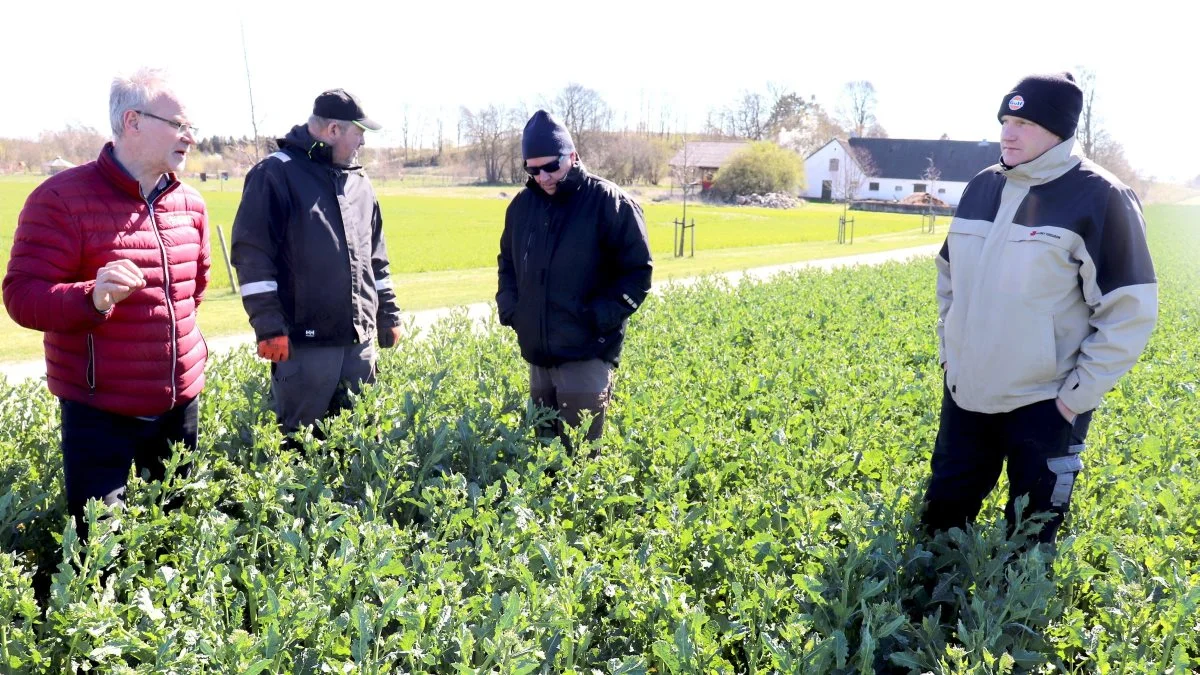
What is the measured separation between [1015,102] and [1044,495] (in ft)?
5.32

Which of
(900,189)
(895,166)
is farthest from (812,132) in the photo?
(900,189)

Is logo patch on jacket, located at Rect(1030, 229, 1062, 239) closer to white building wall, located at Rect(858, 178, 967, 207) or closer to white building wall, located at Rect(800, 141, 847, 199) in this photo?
white building wall, located at Rect(800, 141, 847, 199)

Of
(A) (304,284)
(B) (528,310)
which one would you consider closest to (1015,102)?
(B) (528,310)

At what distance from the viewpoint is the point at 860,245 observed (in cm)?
3341

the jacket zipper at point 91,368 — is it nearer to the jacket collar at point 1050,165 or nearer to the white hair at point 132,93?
the white hair at point 132,93

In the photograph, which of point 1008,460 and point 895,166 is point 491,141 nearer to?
point 895,166

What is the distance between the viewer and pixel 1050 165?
352 centimetres

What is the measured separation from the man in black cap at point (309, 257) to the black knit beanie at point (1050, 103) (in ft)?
10.4

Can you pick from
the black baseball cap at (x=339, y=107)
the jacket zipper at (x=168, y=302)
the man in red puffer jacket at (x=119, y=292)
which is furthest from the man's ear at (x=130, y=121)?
the black baseball cap at (x=339, y=107)

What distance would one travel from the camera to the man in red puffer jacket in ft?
10.6

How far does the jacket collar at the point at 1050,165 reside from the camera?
350 centimetres

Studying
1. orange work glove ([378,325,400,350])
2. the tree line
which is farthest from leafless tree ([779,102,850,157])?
orange work glove ([378,325,400,350])

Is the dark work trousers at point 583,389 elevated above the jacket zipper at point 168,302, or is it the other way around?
the jacket zipper at point 168,302

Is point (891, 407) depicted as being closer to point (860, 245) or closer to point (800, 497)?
point (800, 497)
